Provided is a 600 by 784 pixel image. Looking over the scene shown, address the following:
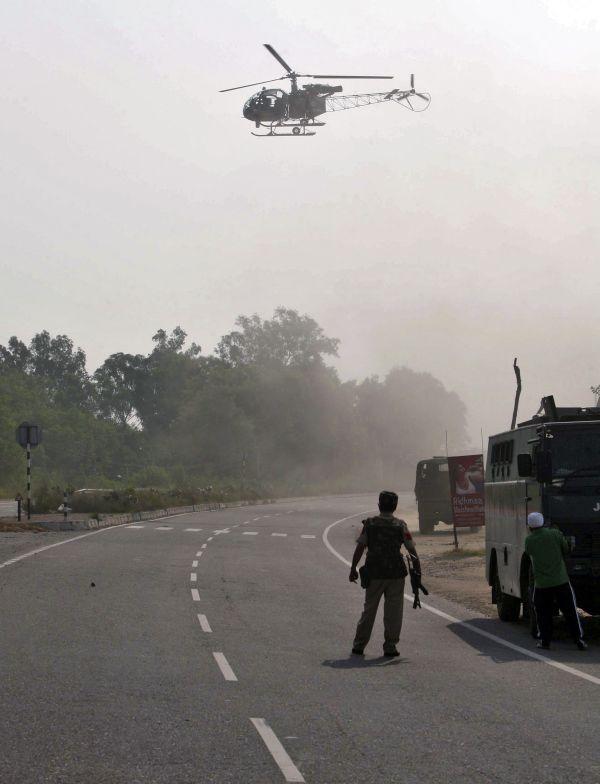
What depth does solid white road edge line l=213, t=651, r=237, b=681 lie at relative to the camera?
38.6 feet

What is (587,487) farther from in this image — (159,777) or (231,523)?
(231,523)

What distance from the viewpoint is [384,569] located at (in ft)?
45.5

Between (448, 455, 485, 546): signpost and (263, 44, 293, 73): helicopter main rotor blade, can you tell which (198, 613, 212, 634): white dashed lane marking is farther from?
(263, 44, 293, 73): helicopter main rotor blade

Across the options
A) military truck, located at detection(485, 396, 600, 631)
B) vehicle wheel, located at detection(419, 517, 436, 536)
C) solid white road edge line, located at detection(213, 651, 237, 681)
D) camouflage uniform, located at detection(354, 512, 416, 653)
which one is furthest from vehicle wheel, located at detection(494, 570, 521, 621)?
vehicle wheel, located at detection(419, 517, 436, 536)

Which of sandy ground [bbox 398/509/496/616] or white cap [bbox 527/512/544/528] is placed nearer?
white cap [bbox 527/512/544/528]

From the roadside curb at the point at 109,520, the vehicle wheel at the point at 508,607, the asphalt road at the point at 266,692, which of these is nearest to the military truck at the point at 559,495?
the vehicle wheel at the point at 508,607

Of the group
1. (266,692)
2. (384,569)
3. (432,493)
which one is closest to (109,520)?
(432,493)

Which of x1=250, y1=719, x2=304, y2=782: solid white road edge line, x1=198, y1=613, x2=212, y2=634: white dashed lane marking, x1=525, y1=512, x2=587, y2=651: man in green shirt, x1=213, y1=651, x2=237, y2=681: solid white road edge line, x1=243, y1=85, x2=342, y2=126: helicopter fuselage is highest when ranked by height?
x1=243, y1=85, x2=342, y2=126: helicopter fuselage

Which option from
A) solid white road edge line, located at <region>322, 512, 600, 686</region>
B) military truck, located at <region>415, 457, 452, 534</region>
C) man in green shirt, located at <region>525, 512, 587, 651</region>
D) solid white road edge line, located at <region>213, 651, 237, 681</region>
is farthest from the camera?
military truck, located at <region>415, 457, 452, 534</region>

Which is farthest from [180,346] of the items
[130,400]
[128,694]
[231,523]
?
[128,694]

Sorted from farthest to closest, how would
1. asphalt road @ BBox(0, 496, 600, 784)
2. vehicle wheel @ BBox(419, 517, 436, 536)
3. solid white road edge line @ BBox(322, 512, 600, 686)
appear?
vehicle wheel @ BBox(419, 517, 436, 536)
solid white road edge line @ BBox(322, 512, 600, 686)
asphalt road @ BBox(0, 496, 600, 784)

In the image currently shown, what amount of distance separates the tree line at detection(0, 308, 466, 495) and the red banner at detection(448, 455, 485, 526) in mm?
60898

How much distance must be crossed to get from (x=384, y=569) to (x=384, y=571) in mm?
23

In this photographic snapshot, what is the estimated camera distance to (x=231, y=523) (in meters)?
48.0
